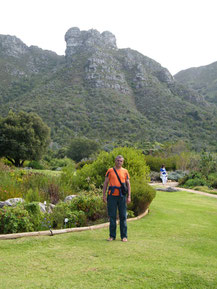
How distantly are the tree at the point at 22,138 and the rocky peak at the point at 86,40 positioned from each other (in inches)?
2559

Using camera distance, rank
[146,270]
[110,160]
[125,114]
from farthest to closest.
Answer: [125,114] → [110,160] → [146,270]

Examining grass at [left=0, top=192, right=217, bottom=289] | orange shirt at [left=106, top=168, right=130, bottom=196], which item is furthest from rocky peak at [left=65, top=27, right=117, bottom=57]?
grass at [left=0, top=192, right=217, bottom=289]

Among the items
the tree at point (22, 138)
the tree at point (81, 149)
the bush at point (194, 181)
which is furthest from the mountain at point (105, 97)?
the bush at point (194, 181)

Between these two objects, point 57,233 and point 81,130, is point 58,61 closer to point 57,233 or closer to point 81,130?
point 81,130

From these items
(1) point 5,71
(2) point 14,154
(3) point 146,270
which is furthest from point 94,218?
(1) point 5,71

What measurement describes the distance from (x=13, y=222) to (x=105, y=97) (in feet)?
207

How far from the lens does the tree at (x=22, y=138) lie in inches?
1045

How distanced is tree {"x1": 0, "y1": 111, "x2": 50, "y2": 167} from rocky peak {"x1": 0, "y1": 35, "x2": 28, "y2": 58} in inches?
2823

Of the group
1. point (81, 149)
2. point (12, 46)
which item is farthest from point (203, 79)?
point (81, 149)

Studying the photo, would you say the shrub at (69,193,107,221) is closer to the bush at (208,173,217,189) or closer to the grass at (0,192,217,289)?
the grass at (0,192,217,289)

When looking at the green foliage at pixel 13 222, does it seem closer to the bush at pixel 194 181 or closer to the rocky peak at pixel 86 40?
the bush at pixel 194 181

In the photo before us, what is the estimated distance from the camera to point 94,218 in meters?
6.52

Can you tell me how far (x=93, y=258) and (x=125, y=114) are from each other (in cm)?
5813

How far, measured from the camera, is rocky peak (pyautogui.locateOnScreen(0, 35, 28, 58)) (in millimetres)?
91312
